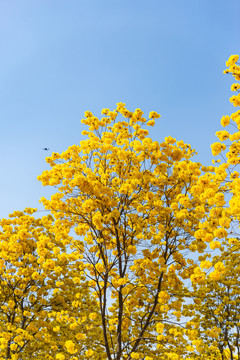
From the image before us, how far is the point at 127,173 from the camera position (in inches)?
313

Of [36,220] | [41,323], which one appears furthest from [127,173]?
[41,323]

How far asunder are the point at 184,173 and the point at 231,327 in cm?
785

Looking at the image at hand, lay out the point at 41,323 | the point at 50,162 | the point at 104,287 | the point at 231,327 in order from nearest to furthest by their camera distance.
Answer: the point at 104,287
the point at 50,162
the point at 41,323
the point at 231,327

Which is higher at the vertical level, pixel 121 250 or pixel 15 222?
pixel 15 222

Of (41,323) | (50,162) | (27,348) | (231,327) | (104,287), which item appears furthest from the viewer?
(231,327)

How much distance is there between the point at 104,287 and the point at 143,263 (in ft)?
3.54

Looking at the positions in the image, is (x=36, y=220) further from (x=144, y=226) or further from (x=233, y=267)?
(x=233, y=267)

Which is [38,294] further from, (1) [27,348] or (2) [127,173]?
(2) [127,173]

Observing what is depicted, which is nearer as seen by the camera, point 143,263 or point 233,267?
point 143,263

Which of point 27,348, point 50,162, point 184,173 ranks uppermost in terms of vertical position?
point 50,162

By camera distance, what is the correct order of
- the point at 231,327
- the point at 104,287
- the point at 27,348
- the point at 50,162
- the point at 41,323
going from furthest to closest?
the point at 231,327, the point at 27,348, the point at 41,323, the point at 50,162, the point at 104,287

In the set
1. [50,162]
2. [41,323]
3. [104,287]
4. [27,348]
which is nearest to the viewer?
[104,287]

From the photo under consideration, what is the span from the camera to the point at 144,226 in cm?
789

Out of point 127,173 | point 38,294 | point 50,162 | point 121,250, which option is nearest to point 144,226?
point 121,250
